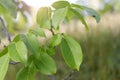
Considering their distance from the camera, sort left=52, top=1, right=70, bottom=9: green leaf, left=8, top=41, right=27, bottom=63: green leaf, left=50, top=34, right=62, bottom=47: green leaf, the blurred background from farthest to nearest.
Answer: the blurred background, left=52, top=1, right=70, bottom=9: green leaf, left=50, top=34, right=62, bottom=47: green leaf, left=8, top=41, right=27, bottom=63: green leaf

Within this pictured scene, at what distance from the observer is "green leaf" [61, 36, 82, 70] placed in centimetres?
110

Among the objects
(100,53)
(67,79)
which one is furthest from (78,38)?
(67,79)

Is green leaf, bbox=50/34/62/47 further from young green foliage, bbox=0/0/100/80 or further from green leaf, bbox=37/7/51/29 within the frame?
green leaf, bbox=37/7/51/29

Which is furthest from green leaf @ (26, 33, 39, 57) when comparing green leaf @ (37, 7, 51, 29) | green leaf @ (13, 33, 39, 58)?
green leaf @ (37, 7, 51, 29)

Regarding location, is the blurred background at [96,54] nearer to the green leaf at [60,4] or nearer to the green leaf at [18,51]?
the green leaf at [60,4]

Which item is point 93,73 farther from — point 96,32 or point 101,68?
point 96,32

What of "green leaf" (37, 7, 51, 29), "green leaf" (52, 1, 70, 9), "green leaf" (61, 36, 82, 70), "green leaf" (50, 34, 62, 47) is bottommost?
"green leaf" (61, 36, 82, 70)

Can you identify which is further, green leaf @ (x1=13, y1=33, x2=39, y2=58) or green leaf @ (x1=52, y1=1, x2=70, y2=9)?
green leaf @ (x1=52, y1=1, x2=70, y2=9)

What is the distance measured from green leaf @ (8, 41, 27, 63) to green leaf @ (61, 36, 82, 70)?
0.14 m

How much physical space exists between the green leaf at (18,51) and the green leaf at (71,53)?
0.14 meters

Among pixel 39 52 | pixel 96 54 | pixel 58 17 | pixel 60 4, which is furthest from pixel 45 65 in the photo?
Answer: pixel 96 54

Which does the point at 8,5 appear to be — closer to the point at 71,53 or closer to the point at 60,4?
the point at 60,4

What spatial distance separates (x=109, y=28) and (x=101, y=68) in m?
1.71

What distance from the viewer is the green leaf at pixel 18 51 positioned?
101 centimetres
